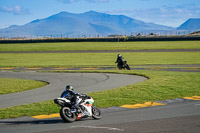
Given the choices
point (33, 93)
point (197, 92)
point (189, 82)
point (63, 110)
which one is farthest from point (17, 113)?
point (189, 82)

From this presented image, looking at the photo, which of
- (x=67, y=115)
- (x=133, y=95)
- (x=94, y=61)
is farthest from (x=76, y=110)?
(x=94, y=61)

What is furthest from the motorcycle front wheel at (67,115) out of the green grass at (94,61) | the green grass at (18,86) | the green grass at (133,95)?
the green grass at (94,61)

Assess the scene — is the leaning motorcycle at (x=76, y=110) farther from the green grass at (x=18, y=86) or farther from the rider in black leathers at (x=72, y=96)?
the green grass at (x=18, y=86)

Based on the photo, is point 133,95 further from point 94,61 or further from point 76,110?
point 94,61

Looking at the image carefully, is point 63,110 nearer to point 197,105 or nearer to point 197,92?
point 197,105

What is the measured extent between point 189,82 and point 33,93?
32.7 feet

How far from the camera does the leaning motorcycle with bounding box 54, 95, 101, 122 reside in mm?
12601

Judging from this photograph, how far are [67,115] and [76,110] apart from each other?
1.33 ft

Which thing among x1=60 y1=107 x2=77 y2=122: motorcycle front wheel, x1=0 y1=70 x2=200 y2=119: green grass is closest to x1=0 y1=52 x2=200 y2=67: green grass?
x1=0 y1=70 x2=200 y2=119: green grass

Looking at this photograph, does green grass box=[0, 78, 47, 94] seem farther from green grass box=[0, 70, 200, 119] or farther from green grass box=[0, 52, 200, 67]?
green grass box=[0, 52, 200, 67]

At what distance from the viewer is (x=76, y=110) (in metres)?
12.9

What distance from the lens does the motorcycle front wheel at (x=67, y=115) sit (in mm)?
12492

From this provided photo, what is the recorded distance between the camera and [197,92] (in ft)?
66.3

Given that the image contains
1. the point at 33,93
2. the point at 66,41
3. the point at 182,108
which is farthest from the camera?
the point at 66,41
